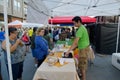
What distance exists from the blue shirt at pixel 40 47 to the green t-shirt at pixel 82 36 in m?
1.01

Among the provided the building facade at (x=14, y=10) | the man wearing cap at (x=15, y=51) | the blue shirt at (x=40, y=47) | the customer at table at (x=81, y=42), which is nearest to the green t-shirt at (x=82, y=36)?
the customer at table at (x=81, y=42)

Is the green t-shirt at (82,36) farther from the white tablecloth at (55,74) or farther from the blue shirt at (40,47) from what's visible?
the white tablecloth at (55,74)

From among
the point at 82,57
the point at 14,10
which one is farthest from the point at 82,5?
the point at 14,10

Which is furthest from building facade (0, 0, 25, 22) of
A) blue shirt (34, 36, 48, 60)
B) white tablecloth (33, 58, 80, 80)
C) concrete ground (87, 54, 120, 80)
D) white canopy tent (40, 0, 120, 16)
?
white tablecloth (33, 58, 80, 80)

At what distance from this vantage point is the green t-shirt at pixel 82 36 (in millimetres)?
4766

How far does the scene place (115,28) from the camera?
37.5 ft

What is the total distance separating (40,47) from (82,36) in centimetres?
124

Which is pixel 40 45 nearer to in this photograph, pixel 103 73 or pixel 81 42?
pixel 81 42

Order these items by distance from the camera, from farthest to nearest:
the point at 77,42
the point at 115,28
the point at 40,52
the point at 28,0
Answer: the point at 115,28, the point at 40,52, the point at 28,0, the point at 77,42

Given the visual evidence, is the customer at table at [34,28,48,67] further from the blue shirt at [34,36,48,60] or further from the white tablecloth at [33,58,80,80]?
the white tablecloth at [33,58,80,80]

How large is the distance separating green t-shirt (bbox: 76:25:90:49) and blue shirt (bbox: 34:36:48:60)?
101cm

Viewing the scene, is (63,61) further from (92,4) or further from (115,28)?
(115,28)

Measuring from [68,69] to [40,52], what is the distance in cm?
197

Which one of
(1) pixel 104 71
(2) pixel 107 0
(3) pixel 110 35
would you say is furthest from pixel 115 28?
(2) pixel 107 0
